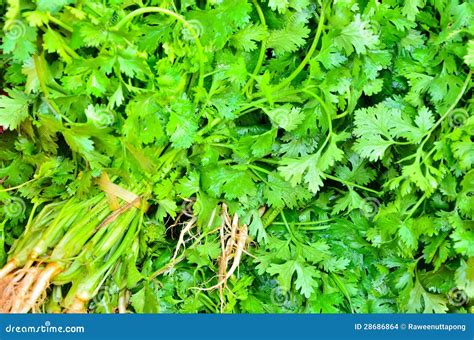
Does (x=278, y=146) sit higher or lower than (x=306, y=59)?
lower

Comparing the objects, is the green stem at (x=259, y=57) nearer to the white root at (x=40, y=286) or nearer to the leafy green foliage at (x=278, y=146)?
the leafy green foliage at (x=278, y=146)

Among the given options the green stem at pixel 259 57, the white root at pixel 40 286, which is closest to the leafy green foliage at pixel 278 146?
the green stem at pixel 259 57

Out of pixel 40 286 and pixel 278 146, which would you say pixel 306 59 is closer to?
pixel 278 146

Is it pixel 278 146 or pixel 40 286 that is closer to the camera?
pixel 40 286

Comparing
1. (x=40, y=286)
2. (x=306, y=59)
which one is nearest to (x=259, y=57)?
(x=306, y=59)

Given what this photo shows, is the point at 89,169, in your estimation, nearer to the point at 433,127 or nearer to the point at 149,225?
the point at 149,225

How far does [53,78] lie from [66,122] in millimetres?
105

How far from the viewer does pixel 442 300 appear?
162 centimetres

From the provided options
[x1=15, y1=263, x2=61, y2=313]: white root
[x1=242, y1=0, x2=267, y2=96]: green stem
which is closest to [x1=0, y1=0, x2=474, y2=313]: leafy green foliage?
[x1=242, y1=0, x2=267, y2=96]: green stem

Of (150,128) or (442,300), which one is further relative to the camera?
(442,300)

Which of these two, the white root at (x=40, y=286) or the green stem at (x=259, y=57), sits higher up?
the green stem at (x=259, y=57)

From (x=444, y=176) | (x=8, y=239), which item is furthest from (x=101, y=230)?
(x=444, y=176)

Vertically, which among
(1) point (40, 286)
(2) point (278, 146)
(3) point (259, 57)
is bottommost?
(1) point (40, 286)

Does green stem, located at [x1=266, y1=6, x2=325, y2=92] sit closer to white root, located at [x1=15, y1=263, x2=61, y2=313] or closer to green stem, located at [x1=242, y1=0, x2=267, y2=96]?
green stem, located at [x1=242, y1=0, x2=267, y2=96]
